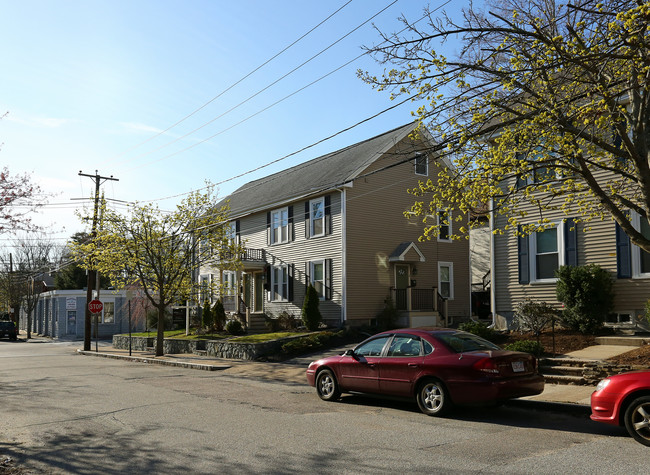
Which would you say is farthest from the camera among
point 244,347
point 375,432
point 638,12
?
point 244,347

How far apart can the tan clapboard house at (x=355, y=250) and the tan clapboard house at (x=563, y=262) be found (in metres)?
6.16

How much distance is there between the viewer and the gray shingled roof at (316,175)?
27.0m

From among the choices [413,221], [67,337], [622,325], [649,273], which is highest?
[413,221]

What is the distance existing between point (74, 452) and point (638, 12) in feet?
33.4

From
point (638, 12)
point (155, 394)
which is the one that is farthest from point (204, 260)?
point (638, 12)

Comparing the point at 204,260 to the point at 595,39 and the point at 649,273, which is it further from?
the point at 595,39

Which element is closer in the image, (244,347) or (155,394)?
(155,394)

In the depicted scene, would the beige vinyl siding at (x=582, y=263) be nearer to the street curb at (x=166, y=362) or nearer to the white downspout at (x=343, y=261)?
the white downspout at (x=343, y=261)

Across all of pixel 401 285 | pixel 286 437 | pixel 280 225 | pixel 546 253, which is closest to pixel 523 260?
pixel 546 253

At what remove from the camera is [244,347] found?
72.6ft

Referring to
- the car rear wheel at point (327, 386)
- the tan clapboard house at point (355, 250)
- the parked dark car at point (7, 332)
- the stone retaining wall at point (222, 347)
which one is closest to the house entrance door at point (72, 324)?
the parked dark car at point (7, 332)

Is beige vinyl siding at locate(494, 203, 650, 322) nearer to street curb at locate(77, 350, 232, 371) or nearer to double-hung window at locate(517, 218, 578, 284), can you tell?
double-hung window at locate(517, 218, 578, 284)

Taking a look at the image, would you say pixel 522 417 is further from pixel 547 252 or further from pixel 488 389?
pixel 547 252

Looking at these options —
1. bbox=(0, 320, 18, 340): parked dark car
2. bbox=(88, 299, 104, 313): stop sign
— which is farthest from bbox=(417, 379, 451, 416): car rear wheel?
bbox=(0, 320, 18, 340): parked dark car
